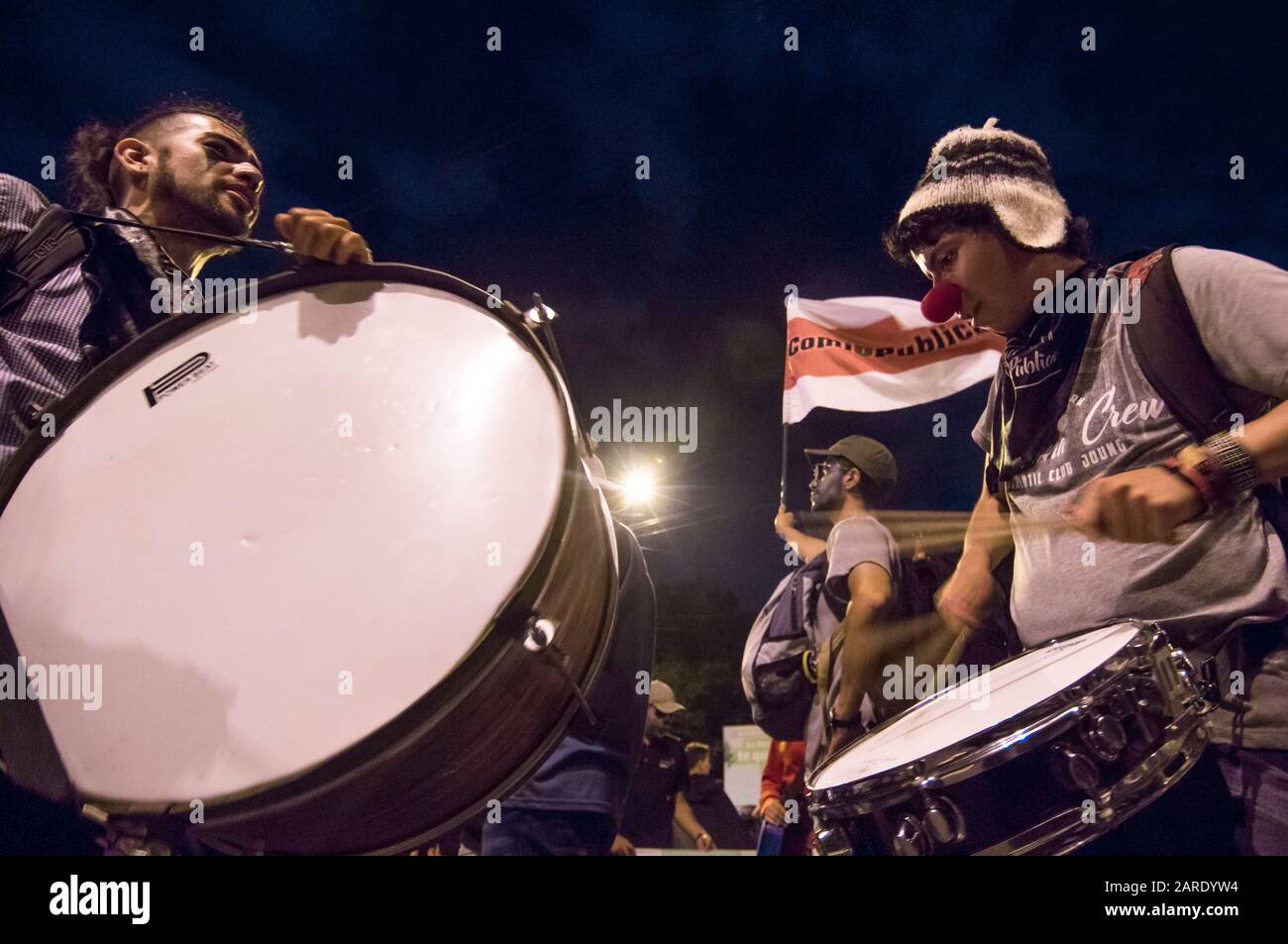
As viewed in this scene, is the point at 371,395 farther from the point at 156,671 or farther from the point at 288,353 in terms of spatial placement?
the point at 156,671

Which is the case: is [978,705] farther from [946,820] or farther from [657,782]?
[657,782]

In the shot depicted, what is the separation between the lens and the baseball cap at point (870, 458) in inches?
93.9

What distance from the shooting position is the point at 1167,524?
3.84 feet

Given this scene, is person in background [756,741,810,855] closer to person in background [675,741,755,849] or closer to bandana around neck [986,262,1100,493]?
person in background [675,741,755,849]

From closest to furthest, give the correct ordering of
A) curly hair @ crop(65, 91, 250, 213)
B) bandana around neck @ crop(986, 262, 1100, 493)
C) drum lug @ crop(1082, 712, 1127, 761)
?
drum lug @ crop(1082, 712, 1127, 761), bandana around neck @ crop(986, 262, 1100, 493), curly hair @ crop(65, 91, 250, 213)

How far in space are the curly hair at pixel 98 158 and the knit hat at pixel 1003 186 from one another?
4.95 ft

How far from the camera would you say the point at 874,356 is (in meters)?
2.75

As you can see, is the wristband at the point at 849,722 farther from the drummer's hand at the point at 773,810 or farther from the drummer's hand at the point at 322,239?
the drummer's hand at the point at 322,239

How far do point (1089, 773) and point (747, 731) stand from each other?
1185 mm

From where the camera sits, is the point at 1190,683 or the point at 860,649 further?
the point at 860,649

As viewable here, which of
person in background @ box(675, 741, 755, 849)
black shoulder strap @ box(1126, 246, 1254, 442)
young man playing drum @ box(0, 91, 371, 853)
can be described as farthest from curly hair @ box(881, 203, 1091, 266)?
person in background @ box(675, 741, 755, 849)

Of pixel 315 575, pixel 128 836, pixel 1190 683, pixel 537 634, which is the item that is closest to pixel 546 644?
pixel 537 634

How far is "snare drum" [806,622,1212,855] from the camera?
1.15 metres

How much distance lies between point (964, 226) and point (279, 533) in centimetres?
143
